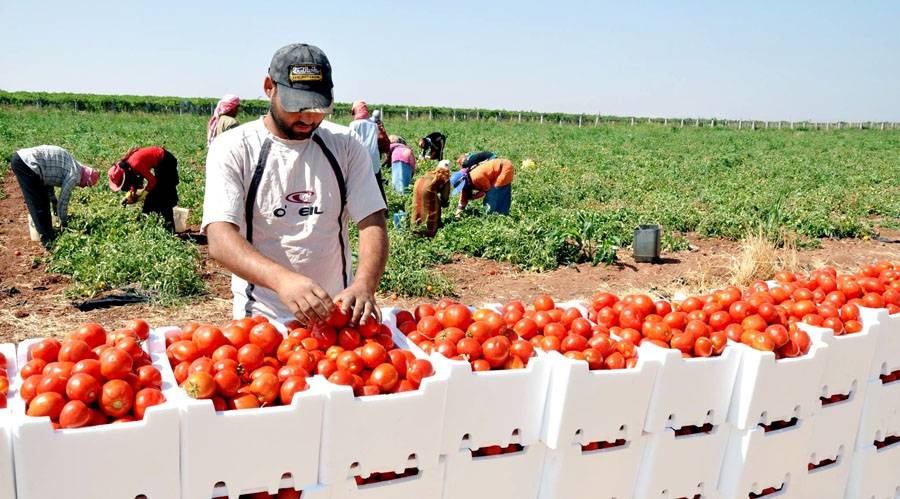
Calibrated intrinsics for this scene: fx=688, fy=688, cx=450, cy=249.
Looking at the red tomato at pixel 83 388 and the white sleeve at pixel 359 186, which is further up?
the white sleeve at pixel 359 186

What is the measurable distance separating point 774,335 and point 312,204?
2.11m

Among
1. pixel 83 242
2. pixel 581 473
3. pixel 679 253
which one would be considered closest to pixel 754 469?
pixel 581 473

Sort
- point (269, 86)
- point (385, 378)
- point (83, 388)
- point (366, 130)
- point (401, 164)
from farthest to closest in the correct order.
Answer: point (401, 164) → point (366, 130) → point (269, 86) → point (385, 378) → point (83, 388)

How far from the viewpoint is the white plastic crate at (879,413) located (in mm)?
3455

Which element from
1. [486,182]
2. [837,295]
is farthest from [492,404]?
[486,182]

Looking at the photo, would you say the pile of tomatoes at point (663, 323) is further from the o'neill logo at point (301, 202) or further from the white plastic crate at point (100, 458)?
the white plastic crate at point (100, 458)

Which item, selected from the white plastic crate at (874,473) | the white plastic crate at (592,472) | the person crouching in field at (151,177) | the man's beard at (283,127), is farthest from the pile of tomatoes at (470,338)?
the person crouching in field at (151,177)

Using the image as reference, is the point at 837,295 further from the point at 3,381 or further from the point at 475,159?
the point at 475,159

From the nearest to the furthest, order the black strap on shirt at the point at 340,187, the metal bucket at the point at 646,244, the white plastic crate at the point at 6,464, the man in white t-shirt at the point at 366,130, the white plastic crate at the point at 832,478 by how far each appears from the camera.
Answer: the white plastic crate at the point at 6,464, the black strap on shirt at the point at 340,187, the white plastic crate at the point at 832,478, the metal bucket at the point at 646,244, the man in white t-shirt at the point at 366,130

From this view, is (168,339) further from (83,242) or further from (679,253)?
(679,253)

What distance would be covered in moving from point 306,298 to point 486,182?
8.79 metres

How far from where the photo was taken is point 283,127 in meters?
2.92

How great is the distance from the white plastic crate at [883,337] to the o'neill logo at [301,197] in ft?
8.88

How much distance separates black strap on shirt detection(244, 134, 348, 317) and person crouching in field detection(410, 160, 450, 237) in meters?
6.37
